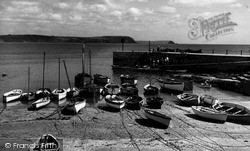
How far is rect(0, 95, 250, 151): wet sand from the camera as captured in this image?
21870mm

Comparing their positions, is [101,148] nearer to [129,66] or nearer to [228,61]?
[228,61]

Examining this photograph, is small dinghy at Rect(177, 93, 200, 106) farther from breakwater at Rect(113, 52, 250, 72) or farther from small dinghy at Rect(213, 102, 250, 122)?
breakwater at Rect(113, 52, 250, 72)

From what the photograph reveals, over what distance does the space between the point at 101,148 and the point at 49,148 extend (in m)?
4.47

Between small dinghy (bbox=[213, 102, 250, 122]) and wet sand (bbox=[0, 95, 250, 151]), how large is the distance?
3.13ft

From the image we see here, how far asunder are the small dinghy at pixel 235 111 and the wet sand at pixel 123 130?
0.96 m

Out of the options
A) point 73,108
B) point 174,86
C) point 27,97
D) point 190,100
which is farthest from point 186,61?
point 73,108

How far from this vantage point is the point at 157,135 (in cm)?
2431

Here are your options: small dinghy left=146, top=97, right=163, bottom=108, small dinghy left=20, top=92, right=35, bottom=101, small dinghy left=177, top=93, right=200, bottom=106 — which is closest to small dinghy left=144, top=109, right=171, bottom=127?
small dinghy left=146, top=97, right=163, bottom=108

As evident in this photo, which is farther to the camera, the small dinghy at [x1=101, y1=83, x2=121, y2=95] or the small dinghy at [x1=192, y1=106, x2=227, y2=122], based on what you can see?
the small dinghy at [x1=101, y1=83, x2=121, y2=95]

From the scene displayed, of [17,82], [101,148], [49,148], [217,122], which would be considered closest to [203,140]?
[217,122]

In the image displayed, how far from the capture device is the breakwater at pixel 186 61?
69750 millimetres

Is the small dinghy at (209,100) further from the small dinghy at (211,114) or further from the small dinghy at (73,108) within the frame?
the small dinghy at (73,108)

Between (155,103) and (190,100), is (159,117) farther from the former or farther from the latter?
(190,100)

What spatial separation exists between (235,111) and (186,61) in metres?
49.7
